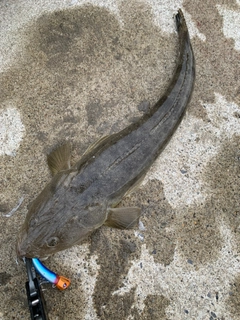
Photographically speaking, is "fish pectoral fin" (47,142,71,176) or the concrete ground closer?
the concrete ground

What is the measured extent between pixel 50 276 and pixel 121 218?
Result: 83 centimetres

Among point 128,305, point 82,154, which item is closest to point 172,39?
point 82,154

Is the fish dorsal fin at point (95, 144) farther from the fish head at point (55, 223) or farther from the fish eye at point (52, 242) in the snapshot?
the fish eye at point (52, 242)

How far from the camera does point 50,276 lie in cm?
287

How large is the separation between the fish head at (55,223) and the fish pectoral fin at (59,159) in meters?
0.35

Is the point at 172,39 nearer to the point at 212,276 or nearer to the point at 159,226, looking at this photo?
the point at 159,226

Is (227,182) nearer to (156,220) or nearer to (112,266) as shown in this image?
(156,220)

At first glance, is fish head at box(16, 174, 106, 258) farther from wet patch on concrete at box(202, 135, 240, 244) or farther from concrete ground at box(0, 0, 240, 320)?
wet patch on concrete at box(202, 135, 240, 244)

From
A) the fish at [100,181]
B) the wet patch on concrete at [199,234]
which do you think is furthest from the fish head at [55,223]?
the wet patch on concrete at [199,234]

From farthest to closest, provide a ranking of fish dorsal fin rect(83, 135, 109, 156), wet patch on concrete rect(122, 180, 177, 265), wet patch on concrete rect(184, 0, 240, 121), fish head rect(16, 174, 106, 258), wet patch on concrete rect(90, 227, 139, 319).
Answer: wet patch on concrete rect(184, 0, 240, 121) → fish dorsal fin rect(83, 135, 109, 156) → wet patch on concrete rect(122, 180, 177, 265) → wet patch on concrete rect(90, 227, 139, 319) → fish head rect(16, 174, 106, 258)

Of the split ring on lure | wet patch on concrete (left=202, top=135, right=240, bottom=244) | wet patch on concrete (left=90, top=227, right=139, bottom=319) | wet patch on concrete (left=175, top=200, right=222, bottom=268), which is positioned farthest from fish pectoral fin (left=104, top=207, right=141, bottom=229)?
wet patch on concrete (left=202, top=135, right=240, bottom=244)

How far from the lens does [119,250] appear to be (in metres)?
3.23

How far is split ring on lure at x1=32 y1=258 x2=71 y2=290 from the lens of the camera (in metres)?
2.86

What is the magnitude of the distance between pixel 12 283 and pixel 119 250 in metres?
1.04
